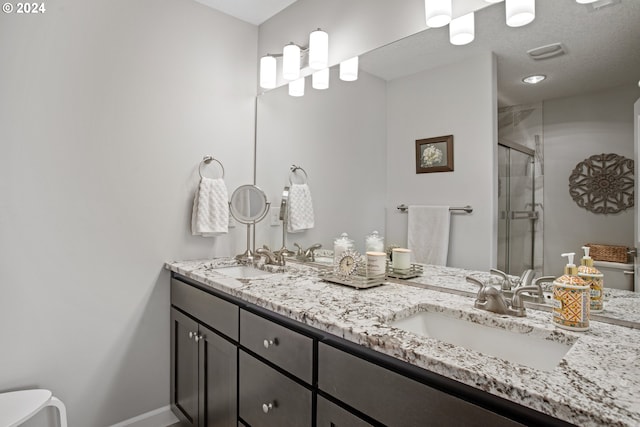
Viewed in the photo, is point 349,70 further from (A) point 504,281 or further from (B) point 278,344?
(B) point 278,344

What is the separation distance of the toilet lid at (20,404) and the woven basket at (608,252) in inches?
82.5

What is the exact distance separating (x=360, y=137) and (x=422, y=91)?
385mm

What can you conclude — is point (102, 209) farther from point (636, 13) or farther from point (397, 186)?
point (636, 13)

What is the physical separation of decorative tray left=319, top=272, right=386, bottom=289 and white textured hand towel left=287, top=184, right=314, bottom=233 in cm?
57

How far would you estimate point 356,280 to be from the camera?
152 centimetres

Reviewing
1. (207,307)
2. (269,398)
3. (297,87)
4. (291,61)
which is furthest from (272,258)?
(291,61)

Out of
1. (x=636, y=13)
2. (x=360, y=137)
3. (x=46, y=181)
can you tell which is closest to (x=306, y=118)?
(x=360, y=137)

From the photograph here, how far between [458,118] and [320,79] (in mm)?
918

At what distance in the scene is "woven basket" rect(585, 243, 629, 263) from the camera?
106 cm

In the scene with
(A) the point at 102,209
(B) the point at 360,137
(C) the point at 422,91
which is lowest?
(A) the point at 102,209

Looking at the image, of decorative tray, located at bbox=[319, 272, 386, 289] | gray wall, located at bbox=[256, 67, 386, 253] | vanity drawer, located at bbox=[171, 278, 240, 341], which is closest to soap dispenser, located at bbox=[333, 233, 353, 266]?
gray wall, located at bbox=[256, 67, 386, 253]

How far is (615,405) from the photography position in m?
0.61

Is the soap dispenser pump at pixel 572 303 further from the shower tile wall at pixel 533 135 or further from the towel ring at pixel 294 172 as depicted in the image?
the towel ring at pixel 294 172

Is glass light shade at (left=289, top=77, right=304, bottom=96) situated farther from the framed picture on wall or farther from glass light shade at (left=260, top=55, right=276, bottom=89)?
the framed picture on wall
